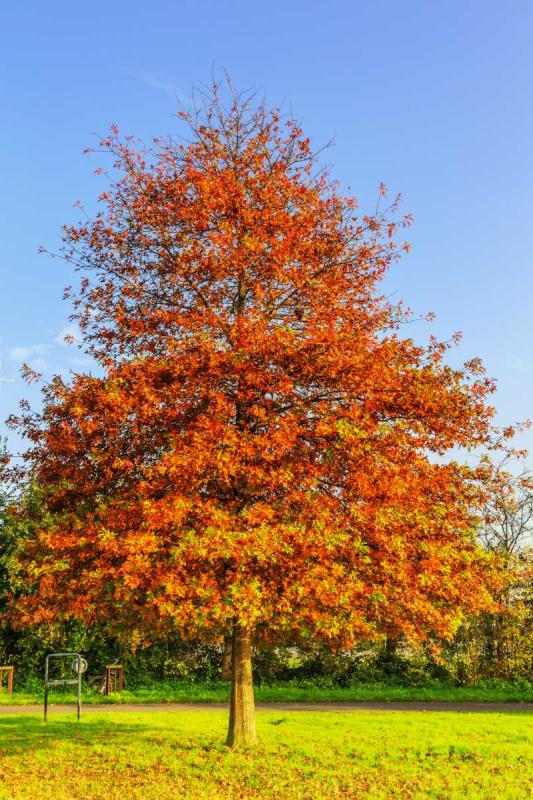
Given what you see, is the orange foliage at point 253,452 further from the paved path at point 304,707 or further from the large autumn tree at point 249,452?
the paved path at point 304,707

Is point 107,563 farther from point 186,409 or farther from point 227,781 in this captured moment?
point 227,781

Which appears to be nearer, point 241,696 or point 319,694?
point 241,696

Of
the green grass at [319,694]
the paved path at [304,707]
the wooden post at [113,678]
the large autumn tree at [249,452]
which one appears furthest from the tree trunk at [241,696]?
the wooden post at [113,678]

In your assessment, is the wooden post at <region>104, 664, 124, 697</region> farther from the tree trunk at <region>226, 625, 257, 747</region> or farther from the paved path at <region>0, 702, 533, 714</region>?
the tree trunk at <region>226, 625, 257, 747</region>

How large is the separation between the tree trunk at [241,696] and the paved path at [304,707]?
6.24 metres

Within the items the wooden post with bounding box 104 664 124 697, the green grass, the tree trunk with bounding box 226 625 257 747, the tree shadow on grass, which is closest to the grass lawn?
the tree shadow on grass

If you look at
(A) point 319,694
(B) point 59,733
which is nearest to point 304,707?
(A) point 319,694

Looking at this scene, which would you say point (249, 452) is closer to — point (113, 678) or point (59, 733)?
point (59, 733)

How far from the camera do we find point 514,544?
2270cm

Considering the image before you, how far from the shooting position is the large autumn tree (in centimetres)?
1000

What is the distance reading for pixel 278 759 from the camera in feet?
38.0

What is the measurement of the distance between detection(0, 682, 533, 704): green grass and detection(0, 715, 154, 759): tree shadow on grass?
4.66 metres

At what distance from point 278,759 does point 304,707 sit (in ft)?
25.7

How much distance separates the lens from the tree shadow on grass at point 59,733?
13453 millimetres
